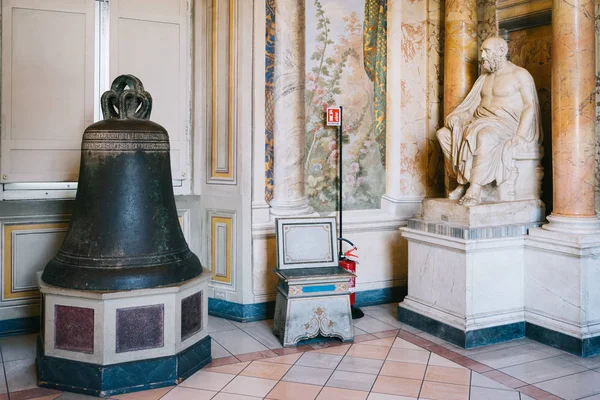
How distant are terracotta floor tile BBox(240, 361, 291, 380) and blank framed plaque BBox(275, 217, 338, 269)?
78 centimetres

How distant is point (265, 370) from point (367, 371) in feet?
2.14

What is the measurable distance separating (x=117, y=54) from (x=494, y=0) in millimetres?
3363

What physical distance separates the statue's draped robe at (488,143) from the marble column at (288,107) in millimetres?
1307

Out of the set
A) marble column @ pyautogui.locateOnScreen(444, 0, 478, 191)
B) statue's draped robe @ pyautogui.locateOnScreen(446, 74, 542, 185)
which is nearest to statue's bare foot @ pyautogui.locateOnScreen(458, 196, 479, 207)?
statue's draped robe @ pyautogui.locateOnScreen(446, 74, 542, 185)

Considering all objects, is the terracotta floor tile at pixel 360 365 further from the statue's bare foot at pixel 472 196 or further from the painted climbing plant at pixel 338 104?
the painted climbing plant at pixel 338 104

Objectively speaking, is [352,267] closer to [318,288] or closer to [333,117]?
[318,288]

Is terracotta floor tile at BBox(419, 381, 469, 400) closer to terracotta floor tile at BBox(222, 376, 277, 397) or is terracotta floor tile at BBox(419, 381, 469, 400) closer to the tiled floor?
the tiled floor

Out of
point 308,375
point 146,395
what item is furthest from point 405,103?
point 146,395

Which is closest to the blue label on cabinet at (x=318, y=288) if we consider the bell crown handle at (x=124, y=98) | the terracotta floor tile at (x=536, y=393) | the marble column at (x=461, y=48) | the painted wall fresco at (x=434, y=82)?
the terracotta floor tile at (x=536, y=393)

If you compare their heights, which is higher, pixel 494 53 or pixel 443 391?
pixel 494 53

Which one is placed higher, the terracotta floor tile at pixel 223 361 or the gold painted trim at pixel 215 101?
the gold painted trim at pixel 215 101

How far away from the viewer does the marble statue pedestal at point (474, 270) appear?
443cm

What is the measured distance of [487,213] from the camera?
14.9 ft

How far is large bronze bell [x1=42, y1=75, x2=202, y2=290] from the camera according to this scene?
3.64 metres
